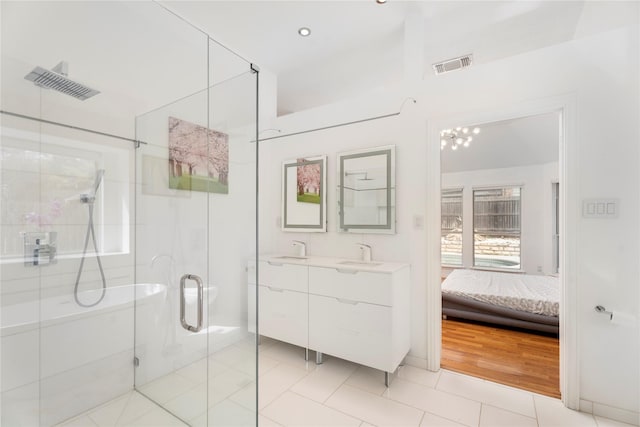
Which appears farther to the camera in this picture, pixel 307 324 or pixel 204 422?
pixel 307 324

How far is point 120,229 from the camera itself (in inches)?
67.6

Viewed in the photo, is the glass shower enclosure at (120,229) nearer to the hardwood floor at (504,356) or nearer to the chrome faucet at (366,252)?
the chrome faucet at (366,252)

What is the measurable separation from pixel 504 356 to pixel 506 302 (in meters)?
0.81

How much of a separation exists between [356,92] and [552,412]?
12.3 ft

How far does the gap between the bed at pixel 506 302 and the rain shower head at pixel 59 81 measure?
3871 millimetres

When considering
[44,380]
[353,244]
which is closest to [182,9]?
[353,244]

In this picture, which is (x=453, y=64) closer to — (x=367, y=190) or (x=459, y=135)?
(x=367, y=190)

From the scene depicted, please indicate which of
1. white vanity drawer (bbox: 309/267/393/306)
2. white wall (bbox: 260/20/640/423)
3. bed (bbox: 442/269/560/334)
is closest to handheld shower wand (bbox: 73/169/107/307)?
white vanity drawer (bbox: 309/267/393/306)

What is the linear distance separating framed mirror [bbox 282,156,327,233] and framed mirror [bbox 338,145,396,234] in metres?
0.21

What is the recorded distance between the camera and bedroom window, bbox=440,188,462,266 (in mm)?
5734

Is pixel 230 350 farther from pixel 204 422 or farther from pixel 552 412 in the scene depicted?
pixel 552 412

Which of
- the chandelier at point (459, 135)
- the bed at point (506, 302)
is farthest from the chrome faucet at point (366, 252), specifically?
the chandelier at point (459, 135)

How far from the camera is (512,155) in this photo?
486cm

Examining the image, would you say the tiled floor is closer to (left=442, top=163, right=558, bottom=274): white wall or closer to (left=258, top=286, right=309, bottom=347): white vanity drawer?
(left=258, top=286, right=309, bottom=347): white vanity drawer
